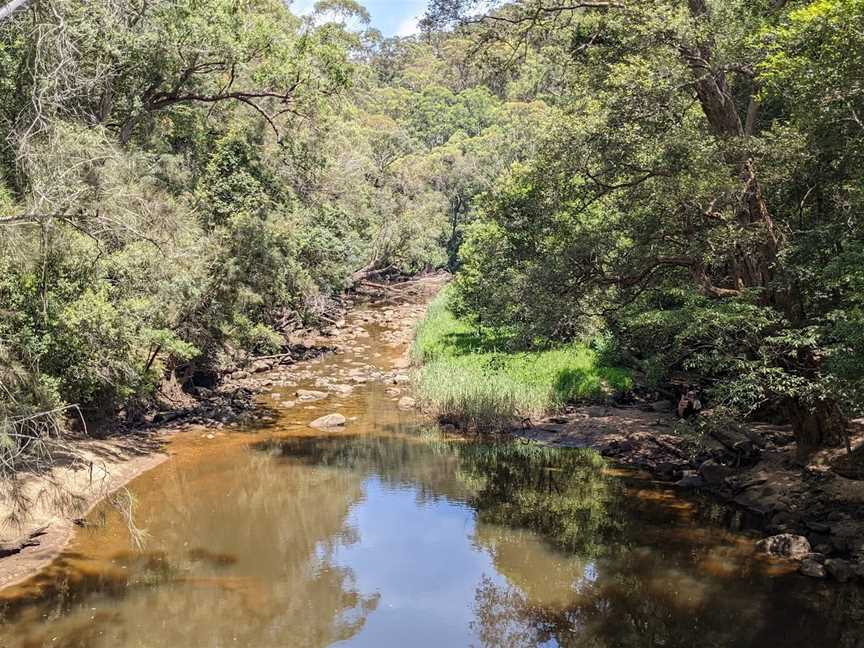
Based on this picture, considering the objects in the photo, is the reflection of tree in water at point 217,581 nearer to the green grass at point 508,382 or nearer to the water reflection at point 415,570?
the water reflection at point 415,570

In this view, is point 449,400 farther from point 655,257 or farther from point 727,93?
point 727,93

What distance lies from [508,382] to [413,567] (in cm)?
959

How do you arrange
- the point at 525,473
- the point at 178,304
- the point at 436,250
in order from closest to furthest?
the point at 525,473 < the point at 178,304 < the point at 436,250

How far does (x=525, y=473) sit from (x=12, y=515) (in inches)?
391

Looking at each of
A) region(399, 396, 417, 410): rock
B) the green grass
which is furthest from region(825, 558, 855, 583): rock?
region(399, 396, 417, 410): rock

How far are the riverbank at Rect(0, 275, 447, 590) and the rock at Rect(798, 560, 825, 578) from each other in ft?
31.8

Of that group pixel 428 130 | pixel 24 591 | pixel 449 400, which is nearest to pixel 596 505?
pixel 449 400

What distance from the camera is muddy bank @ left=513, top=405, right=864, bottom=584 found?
11289mm

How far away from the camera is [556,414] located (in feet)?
65.2

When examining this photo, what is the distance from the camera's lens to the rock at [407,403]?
21.6 m

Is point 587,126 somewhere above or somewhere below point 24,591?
above

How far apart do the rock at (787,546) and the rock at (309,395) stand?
14318mm

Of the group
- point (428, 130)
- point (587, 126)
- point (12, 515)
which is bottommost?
point (12, 515)

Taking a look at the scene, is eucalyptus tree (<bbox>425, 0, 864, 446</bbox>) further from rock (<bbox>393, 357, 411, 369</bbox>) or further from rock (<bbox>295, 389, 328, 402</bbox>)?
rock (<bbox>393, 357, 411, 369</bbox>)
